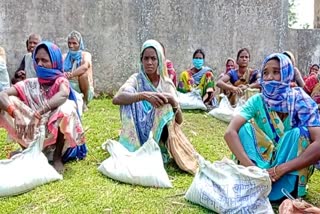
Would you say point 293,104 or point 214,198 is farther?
point 293,104

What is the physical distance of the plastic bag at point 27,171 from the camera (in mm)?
3664

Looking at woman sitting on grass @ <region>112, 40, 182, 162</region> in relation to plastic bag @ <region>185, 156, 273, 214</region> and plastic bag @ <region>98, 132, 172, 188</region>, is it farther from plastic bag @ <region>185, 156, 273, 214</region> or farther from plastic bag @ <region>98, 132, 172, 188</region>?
plastic bag @ <region>185, 156, 273, 214</region>

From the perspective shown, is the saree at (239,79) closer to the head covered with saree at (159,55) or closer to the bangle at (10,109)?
the head covered with saree at (159,55)

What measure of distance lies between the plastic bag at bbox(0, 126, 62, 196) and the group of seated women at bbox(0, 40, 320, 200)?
23 cm

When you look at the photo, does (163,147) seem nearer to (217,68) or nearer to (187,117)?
(187,117)

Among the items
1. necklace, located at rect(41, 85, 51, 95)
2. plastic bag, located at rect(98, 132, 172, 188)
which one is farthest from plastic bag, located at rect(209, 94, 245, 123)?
necklace, located at rect(41, 85, 51, 95)

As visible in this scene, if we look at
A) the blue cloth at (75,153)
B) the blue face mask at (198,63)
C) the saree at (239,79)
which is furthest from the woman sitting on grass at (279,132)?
the blue face mask at (198,63)

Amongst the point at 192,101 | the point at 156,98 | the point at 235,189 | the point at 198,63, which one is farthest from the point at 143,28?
the point at 235,189

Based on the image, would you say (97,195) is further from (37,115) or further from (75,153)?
(75,153)

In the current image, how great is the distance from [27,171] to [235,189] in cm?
155

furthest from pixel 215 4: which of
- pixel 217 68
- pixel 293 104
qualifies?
pixel 293 104

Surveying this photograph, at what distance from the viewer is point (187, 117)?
23.3 feet

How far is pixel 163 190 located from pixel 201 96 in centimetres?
437

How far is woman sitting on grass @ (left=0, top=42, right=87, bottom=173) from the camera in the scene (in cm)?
405
